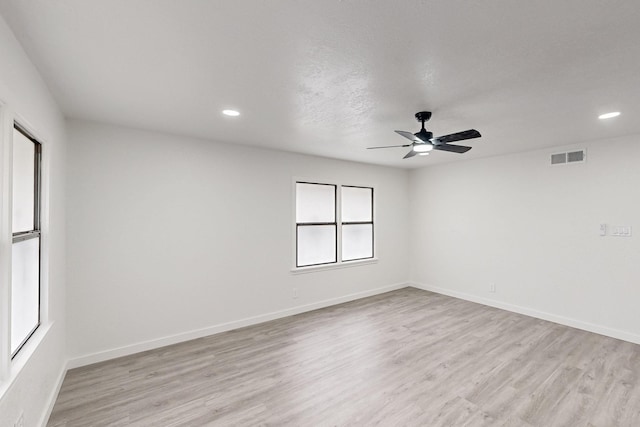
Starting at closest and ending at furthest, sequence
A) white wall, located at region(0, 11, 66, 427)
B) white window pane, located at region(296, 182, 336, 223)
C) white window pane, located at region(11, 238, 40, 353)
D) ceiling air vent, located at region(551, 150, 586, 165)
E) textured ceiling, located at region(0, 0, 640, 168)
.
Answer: textured ceiling, located at region(0, 0, 640, 168) → white wall, located at region(0, 11, 66, 427) → white window pane, located at region(11, 238, 40, 353) → ceiling air vent, located at region(551, 150, 586, 165) → white window pane, located at region(296, 182, 336, 223)

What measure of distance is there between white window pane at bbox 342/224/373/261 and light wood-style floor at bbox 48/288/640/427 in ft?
5.27

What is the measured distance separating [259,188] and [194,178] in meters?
0.91

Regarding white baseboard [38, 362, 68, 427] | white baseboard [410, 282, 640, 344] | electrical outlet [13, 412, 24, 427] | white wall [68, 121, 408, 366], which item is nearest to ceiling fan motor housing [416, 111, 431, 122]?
white wall [68, 121, 408, 366]

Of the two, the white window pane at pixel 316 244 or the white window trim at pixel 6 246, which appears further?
the white window pane at pixel 316 244

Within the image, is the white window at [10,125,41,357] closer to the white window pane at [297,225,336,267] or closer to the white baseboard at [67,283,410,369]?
the white baseboard at [67,283,410,369]

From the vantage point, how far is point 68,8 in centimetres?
138

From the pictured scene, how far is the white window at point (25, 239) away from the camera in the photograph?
185 centimetres

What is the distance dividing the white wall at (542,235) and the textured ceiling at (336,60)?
1153 millimetres

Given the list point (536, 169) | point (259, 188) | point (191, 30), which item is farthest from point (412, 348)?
point (191, 30)

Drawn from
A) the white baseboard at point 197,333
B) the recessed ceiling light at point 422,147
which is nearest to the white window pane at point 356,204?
the white baseboard at point 197,333

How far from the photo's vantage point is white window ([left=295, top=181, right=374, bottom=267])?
4.85 metres

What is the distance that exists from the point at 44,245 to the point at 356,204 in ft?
14.4

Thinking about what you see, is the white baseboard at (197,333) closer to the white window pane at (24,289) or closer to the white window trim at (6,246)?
the white window pane at (24,289)

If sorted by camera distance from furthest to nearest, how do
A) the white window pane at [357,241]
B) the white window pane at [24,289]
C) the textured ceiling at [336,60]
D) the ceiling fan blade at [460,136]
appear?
the white window pane at [357,241], the ceiling fan blade at [460,136], the white window pane at [24,289], the textured ceiling at [336,60]
